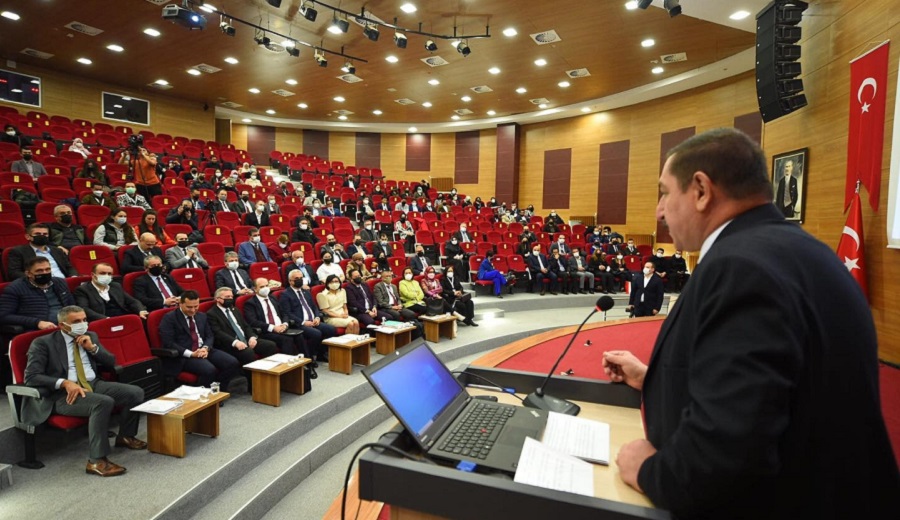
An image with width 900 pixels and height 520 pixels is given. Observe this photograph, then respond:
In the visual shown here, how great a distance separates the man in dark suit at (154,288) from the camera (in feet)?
15.0

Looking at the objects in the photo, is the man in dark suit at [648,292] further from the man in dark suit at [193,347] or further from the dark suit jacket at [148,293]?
the dark suit jacket at [148,293]

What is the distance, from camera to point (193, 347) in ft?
12.8

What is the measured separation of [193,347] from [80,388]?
1.08 m

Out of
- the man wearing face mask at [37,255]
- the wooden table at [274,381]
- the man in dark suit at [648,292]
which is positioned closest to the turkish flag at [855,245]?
the man in dark suit at [648,292]

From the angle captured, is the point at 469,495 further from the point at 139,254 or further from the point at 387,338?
the point at 139,254

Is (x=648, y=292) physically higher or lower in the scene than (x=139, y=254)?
lower

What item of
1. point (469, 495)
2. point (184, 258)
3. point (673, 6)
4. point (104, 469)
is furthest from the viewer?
point (673, 6)

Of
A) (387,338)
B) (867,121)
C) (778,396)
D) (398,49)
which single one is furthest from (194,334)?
(398,49)

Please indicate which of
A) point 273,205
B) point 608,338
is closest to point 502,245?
point 273,205

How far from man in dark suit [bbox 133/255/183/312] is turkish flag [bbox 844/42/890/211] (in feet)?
21.2

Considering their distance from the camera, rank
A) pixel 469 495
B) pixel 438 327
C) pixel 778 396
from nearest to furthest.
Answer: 1. pixel 778 396
2. pixel 469 495
3. pixel 438 327

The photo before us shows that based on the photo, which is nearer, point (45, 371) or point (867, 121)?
point (45, 371)

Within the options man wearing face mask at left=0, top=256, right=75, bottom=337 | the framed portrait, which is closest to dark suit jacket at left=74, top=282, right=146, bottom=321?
man wearing face mask at left=0, top=256, right=75, bottom=337

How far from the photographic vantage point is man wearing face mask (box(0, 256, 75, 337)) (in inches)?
134
